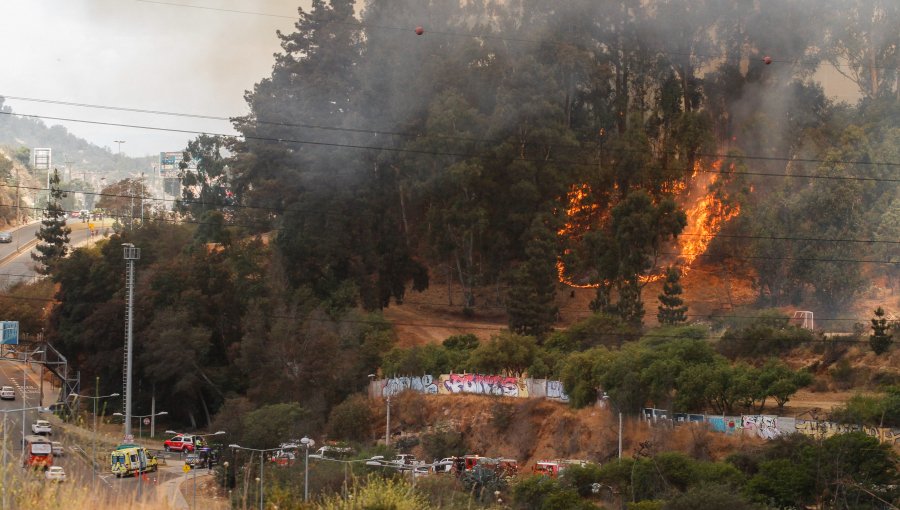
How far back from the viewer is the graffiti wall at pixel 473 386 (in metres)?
50.8

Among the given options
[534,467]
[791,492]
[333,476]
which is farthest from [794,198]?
[333,476]

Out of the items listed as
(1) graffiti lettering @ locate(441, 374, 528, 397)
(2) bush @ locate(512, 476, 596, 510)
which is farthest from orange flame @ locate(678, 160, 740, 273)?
(2) bush @ locate(512, 476, 596, 510)

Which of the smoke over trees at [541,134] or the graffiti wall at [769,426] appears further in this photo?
the smoke over trees at [541,134]

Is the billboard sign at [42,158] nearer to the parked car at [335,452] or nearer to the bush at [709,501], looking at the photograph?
the parked car at [335,452]

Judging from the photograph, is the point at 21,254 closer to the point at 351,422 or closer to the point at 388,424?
the point at 351,422

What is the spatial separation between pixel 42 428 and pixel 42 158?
480 ft

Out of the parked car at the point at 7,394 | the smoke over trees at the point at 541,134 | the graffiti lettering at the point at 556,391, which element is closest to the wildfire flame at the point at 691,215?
the smoke over trees at the point at 541,134

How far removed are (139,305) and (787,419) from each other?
35.7 m

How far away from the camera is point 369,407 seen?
53688mm

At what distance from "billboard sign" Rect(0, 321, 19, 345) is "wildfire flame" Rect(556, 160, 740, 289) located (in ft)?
103

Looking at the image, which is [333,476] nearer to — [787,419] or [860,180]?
[787,419]

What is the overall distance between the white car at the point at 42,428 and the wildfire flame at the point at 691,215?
27536mm

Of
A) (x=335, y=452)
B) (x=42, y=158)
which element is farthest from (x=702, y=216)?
(x=42, y=158)

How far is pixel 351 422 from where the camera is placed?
51.8 m
